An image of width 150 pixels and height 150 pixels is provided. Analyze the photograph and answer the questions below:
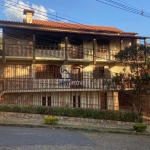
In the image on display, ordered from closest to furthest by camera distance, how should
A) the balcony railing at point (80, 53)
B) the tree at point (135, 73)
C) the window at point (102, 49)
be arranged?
the tree at point (135, 73) < the balcony railing at point (80, 53) < the window at point (102, 49)

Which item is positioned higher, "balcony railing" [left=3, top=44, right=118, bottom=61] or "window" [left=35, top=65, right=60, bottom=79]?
"balcony railing" [left=3, top=44, right=118, bottom=61]

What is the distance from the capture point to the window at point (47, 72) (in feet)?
60.8

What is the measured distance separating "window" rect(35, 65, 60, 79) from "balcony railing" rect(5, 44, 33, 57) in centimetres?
182

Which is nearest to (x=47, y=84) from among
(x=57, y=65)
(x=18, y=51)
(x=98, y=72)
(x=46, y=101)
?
(x=46, y=101)

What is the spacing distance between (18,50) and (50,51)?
2.83m

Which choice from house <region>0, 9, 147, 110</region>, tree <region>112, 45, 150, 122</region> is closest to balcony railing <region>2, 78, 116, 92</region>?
house <region>0, 9, 147, 110</region>

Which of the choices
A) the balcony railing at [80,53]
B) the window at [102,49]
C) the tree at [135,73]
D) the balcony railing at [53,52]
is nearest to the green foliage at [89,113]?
the tree at [135,73]

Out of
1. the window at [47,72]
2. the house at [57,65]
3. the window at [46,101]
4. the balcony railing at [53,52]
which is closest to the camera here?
the house at [57,65]

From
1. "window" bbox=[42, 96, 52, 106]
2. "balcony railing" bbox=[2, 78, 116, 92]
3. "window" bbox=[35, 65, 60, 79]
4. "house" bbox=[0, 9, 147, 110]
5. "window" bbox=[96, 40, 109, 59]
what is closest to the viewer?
"balcony railing" bbox=[2, 78, 116, 92]

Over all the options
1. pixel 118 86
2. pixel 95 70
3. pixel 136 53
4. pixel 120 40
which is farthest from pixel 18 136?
pixel 120 40

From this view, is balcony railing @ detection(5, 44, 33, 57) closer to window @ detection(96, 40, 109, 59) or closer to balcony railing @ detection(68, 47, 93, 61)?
balcony railing @ detection(68, 47, 93, 61)

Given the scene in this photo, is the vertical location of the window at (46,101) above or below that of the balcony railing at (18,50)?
below

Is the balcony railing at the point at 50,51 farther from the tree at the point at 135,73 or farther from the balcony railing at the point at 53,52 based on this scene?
the tree at the point at 135,73

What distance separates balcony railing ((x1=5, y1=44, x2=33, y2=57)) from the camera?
16953mm
